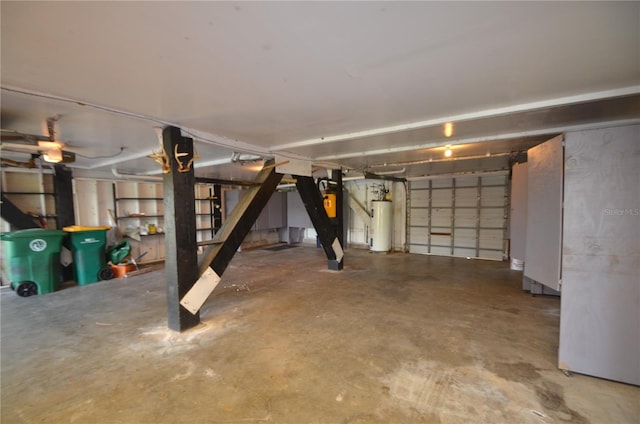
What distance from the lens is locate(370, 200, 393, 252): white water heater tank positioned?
7.30m

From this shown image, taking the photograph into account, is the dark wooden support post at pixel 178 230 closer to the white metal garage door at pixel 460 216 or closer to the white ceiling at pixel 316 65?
the white ceiling at pixel 316 65

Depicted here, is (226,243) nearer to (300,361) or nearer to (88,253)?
(300,361)

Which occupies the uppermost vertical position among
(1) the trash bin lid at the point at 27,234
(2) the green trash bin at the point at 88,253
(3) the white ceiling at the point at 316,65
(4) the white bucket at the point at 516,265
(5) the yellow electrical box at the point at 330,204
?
(3) the white ceiling at the point at 316,65

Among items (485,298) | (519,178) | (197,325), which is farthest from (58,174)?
(519,178)

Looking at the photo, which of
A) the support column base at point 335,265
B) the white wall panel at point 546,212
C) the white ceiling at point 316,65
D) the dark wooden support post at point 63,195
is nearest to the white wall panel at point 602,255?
the white wall panel at point 546,212

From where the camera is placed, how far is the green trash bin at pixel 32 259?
3.77 m

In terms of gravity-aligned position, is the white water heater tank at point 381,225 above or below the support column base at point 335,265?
above

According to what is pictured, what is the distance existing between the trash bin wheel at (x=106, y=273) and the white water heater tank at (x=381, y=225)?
624 cm

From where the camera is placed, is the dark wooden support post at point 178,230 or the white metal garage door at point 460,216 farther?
the white metal garage door at point 460,216

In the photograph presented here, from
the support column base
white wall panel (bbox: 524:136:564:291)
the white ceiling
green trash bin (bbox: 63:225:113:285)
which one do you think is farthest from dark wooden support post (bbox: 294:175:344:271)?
green trash bin (bbox: 63:225:113:285)

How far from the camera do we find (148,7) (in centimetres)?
99

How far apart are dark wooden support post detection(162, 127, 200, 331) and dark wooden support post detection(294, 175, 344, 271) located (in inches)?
79.7

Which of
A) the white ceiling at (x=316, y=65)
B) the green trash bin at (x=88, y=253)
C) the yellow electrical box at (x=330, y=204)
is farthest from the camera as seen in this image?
the yellow electrical box at (x=330, y=204)

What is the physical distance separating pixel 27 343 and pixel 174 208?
2.04 m
